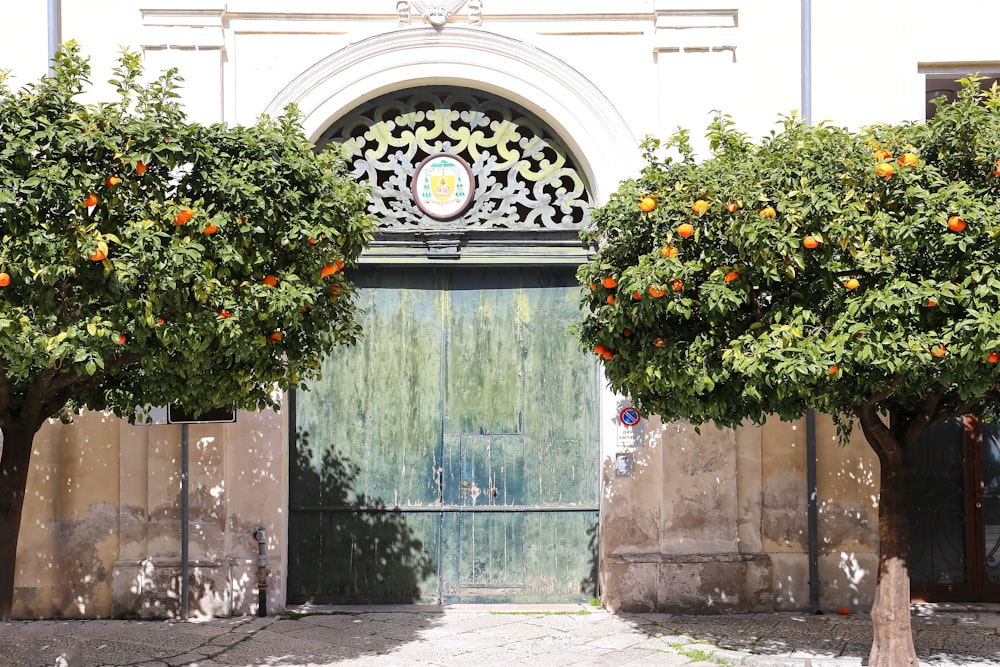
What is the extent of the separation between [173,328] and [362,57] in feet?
12.3

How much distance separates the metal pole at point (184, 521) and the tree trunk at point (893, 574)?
16.5 feet

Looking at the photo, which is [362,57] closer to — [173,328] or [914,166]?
[173,328]

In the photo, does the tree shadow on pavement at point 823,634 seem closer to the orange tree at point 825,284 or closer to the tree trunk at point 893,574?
the tree trunk at point 893,574

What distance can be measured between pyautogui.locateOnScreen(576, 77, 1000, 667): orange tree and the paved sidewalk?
117 cm

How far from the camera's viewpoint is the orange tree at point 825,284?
5.48 m

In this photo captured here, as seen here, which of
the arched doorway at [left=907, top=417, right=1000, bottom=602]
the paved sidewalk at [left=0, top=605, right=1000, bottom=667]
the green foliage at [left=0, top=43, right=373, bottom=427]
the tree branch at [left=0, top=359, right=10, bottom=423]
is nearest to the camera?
the green foliage at [left=0, top=43, right=373, bottom=427]

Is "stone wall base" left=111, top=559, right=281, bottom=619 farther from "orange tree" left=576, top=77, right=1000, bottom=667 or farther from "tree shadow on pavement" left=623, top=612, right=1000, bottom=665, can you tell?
"orange tree" left=576, top=77, right=1000, bottom=667

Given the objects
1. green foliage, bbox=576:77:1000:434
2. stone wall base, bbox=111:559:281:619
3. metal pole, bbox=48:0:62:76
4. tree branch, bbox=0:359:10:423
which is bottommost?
stone wall base, bbox=111:559:281:619

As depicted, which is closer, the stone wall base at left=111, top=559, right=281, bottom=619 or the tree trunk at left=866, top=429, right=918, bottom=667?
the tree trunk at left=866, top=429, right=918, bottom=667

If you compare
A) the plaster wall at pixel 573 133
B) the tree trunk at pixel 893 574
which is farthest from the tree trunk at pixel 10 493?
the tree trunk at pixel 893 574

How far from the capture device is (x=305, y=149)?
6320 mm

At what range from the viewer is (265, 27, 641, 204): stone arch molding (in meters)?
8.51

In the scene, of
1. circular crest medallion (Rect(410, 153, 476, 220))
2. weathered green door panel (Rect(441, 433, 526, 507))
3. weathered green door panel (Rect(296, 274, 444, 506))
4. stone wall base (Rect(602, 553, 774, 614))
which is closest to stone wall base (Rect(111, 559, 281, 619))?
weathered green door panel (Rect(296, 274, 444, 506))

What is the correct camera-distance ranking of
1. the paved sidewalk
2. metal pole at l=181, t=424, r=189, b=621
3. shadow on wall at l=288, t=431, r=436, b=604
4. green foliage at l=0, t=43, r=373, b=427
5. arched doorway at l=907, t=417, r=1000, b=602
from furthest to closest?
shadow on wall at l=288, t=431, r=436, b=604, arched doorway at l=907, t=417, r=1000, b=602, metal pole at l=181, t=424, r=189, b=621, the paved sidewalk, green foliage at l=0, t=43, r=373, b=427
